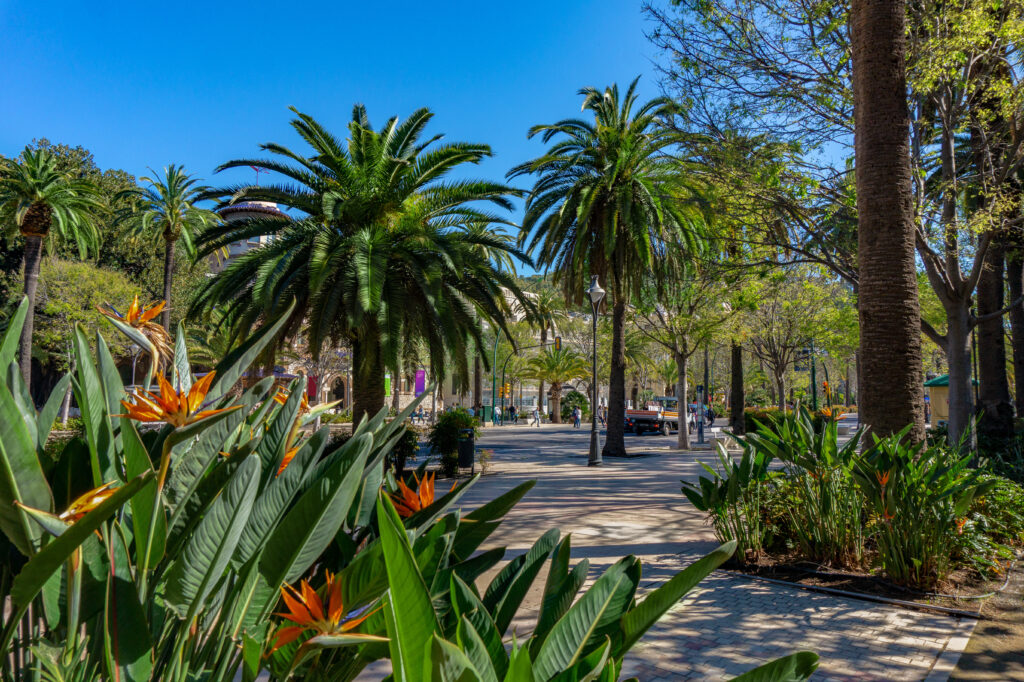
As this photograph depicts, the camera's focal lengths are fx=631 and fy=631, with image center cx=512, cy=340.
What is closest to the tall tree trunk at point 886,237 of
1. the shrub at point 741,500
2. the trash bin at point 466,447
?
the shrub at point 741,500

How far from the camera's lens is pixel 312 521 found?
42.3 inches

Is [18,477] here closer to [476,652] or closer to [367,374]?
[476,652]

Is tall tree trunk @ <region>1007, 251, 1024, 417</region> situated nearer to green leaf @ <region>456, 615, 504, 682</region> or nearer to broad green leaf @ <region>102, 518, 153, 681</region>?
green leaf @ <region>456, 615, 504, 682</region>

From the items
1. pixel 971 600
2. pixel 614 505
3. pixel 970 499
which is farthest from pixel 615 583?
pixel 614 505

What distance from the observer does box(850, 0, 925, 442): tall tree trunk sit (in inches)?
255

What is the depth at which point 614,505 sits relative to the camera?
9.91 metres

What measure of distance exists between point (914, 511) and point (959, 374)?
21.0ft

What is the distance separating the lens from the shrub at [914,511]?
4984 mm

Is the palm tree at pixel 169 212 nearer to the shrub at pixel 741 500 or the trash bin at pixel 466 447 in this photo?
the trash bin at pixel 466 447

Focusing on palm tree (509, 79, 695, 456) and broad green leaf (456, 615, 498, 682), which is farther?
palm tree (509, 79, 695, 456)

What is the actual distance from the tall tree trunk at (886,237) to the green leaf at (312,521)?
6.57m

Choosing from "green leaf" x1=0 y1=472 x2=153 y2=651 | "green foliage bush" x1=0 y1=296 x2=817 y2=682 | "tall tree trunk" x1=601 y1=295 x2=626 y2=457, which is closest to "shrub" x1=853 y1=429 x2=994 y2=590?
"green foliage bush" x1=0 y1=296 x2=817 y2=682

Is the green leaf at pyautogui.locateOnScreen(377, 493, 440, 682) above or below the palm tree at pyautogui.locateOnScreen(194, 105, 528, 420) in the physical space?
below

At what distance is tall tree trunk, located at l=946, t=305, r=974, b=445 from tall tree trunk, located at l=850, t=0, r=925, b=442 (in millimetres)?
4099
